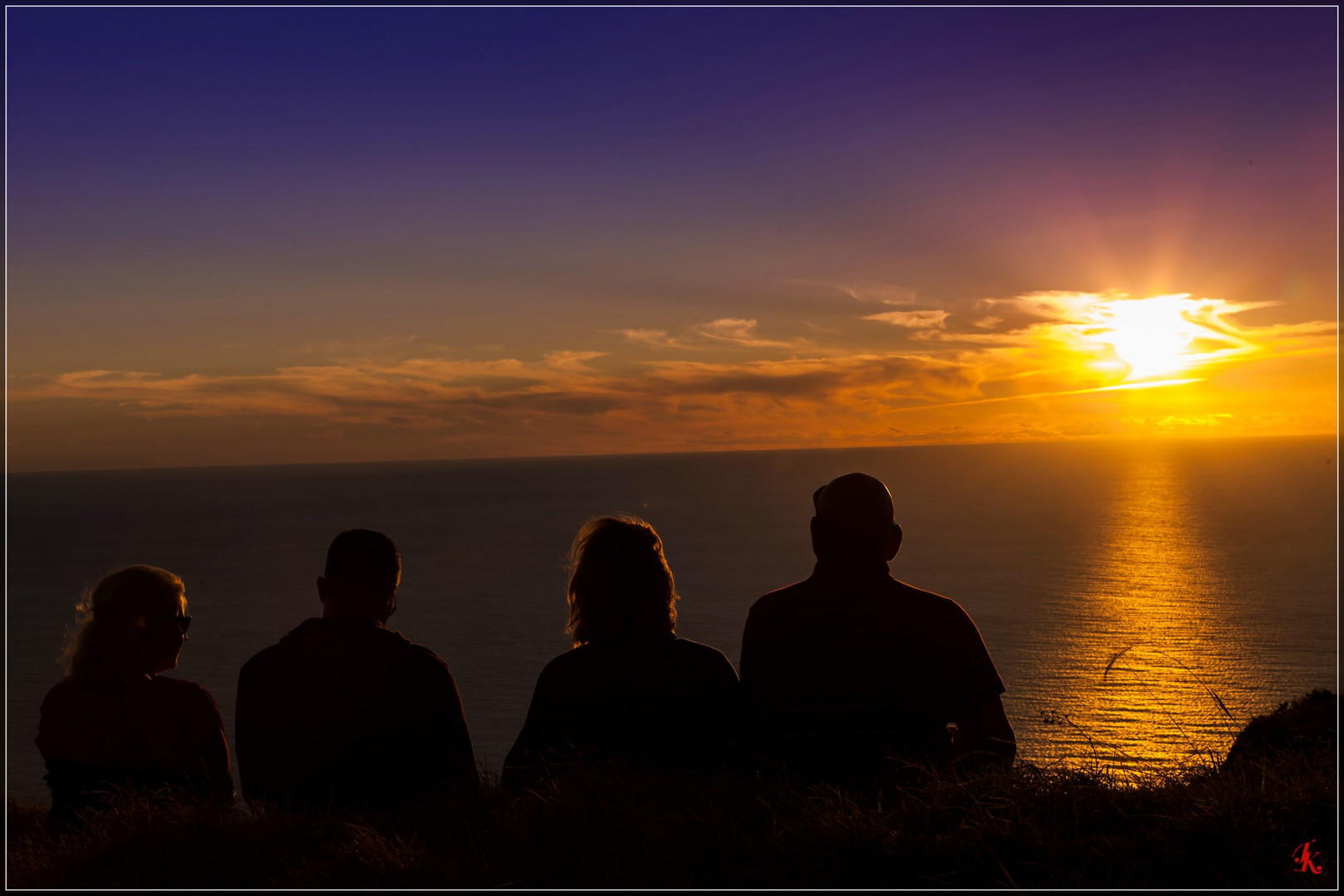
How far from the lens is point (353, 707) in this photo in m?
3.75

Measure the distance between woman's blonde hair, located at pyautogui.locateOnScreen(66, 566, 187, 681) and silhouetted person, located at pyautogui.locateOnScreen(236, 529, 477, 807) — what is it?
503 mm

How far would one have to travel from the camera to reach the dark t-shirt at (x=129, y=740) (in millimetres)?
3854

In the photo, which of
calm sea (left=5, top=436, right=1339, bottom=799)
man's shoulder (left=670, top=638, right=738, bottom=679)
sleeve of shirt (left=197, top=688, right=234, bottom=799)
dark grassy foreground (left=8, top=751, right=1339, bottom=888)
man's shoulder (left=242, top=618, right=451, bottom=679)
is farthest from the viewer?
calm sea (left=5, top=436, right=1339, bottom=799)

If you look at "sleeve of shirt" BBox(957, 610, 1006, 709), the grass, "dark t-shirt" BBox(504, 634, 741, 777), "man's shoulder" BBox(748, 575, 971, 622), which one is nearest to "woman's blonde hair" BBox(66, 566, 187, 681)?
the grass

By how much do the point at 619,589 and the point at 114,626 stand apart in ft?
7.18

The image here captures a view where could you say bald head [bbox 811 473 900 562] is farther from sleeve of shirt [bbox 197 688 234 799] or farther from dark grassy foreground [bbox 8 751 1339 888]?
sleeve of shirt [bbox 197 688 234 799]

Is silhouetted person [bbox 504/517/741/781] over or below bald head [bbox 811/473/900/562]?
below

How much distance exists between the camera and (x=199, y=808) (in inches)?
147

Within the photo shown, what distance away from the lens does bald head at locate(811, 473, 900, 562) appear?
12.3 feet

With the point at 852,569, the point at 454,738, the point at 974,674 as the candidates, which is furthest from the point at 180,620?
the point at 974,674

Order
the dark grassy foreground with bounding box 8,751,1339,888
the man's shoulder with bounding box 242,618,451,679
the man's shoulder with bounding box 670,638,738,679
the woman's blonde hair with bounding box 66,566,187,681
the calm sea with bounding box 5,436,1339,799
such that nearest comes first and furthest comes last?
the dark grassy foreground with bounding box 8,751,1339,888, the man's shoulder with bounding box 670,638,738,679, the man's shoulder with bounding box 242,618,451,679, the woman's blonde hair with bounding box 66,566,187,681, the calm sea with bounding box 5,436,1339,799

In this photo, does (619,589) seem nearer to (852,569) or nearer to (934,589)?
(852,569)

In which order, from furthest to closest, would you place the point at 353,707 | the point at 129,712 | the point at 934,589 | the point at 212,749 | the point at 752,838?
the point at 934,589 < the point at 212,749 < the point at 129,712 < the point at 353,707 < the point at 752,838

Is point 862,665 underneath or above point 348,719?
above
